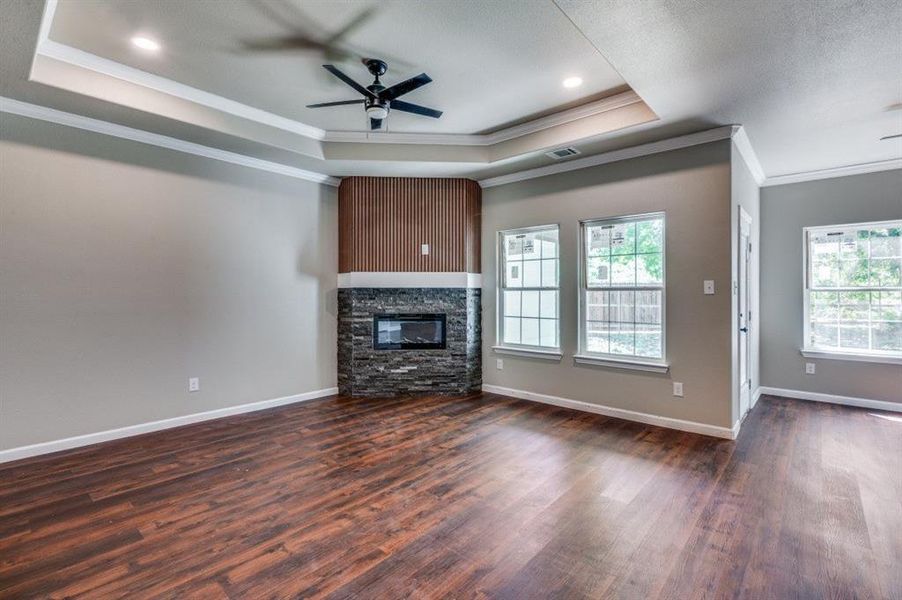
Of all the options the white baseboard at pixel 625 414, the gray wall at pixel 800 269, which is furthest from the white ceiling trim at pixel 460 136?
the gray wall at pixel 800 269

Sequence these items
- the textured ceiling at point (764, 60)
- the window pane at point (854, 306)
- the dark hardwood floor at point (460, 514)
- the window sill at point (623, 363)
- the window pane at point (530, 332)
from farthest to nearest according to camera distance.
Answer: the window pane at point (530, 332) < the window pane at point (854, 306) < the window sill at point (623, 363) < the textured ceiling at point (764, 60) < the dark hardwood floor at point (460, 514)

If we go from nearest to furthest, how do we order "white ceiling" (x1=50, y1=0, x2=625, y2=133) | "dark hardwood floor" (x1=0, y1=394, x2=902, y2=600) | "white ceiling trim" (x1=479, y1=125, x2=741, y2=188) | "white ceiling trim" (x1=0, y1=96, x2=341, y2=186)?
"dark hardwood floor" (x1=0, y1=394, x2=902, y2=600) → "white ceiling" (x1=50, y1=0, x2=625, y2=133) → "white ceiling trim" (x1=0, y1=96, x2=341, y2=186) → "white ceiling trim" (x1=479, y1=125, x2=741, y2=188)

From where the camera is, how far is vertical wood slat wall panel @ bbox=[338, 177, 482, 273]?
5211mm

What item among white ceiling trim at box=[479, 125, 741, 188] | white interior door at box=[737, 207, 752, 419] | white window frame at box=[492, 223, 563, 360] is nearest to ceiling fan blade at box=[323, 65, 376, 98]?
white ceiling trim at box=[479, 125, 741, 188]

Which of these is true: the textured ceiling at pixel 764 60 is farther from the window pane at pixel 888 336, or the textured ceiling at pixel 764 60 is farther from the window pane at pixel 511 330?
the window pane at pixel 511 330

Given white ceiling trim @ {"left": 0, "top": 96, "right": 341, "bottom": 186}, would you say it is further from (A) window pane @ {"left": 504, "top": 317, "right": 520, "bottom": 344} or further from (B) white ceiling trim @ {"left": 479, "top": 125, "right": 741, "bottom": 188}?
(A) window pane @ {"left": 504, "top": 317, "right": 520, "bottom": 344}

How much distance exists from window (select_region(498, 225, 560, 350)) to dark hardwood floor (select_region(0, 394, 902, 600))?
1.36 metres

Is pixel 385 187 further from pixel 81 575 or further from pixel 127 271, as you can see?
pixel 81 575

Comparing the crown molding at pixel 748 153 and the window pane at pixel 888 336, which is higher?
the crown molding at pixel 748 153

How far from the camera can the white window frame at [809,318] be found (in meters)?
4.57

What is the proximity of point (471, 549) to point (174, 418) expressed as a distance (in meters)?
3.31

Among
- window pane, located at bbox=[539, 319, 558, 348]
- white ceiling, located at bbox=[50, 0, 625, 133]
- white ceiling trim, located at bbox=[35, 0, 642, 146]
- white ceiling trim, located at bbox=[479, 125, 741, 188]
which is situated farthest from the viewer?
window pane, located at bbox=[539, 319, 558, 348]

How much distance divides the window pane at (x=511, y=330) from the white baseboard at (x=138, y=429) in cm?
242

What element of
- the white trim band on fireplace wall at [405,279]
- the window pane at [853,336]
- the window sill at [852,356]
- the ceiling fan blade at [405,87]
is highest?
the ceiling fan blade at [405,87]
